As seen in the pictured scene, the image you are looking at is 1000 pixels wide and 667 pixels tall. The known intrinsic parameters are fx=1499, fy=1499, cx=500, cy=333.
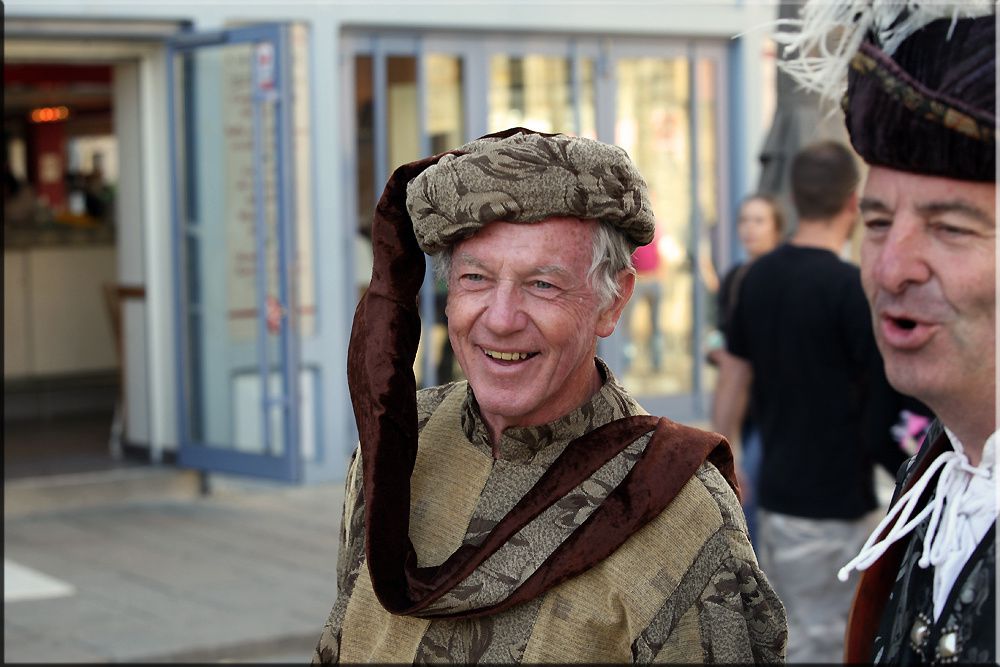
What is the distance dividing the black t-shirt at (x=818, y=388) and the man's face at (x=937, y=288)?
3086 millimetres

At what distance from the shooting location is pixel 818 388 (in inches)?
190

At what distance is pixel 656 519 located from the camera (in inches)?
87.4

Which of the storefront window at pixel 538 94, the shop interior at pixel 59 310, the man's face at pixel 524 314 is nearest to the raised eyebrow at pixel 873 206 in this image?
the man's face at pixel 524 314

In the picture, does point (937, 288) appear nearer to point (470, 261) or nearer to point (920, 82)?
point (920, 82)

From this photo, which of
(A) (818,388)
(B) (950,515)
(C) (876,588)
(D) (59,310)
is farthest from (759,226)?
(D) (59,310)

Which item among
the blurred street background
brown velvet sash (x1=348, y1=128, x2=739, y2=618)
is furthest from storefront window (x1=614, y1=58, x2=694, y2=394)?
brown velvet sash (x1=348, y1=128, x2=739, y2=618)

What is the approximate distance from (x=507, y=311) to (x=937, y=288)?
78 cm

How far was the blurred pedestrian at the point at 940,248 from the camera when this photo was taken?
1572mm

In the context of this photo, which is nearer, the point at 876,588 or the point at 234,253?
the point at 876,588

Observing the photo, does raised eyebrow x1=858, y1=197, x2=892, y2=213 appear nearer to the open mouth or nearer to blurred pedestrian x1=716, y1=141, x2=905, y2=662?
the open mouth

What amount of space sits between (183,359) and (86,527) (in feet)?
3.82

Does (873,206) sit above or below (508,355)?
above

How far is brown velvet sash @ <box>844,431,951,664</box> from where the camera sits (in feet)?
6.16

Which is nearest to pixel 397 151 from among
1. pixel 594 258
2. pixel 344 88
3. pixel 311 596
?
pixel 344 88
